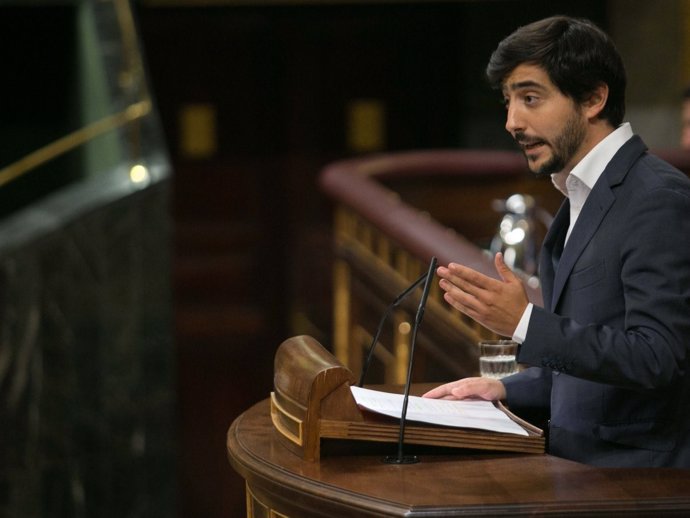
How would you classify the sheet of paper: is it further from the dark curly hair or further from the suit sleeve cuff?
the dark curly hair

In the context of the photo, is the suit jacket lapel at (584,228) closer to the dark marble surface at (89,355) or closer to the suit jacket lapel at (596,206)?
the suit jacket lapel at (596,206)

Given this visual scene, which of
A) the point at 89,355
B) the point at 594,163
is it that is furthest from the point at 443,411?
the point at 89,355

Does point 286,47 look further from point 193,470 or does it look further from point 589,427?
point 589,427

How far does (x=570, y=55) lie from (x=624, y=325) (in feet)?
1.35

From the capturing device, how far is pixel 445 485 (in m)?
1.73

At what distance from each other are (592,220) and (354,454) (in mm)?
498

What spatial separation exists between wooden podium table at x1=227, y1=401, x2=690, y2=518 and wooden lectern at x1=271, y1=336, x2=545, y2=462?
24mm

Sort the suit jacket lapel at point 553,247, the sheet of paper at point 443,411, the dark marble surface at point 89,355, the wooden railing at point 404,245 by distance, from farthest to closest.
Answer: the dark marble surface at point 89,355 → the wooden railing at point 404,245 → the suit jacket lapel at point 553,247 → the sheet of paper at point 443,411

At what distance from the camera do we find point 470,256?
12.8ft

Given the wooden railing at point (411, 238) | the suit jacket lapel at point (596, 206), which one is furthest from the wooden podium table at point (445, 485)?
the wooden railing at point (411, 238)

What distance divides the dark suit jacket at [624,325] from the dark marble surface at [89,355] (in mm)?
2980

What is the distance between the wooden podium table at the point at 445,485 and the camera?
5.42ft

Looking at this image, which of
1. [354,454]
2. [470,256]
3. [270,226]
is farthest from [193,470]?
[354,454]

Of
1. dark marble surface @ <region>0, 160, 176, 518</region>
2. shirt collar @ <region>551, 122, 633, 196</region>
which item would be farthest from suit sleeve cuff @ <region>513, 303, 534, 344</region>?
dark marble surface @ <region>0, 160, 176, 518</region>
